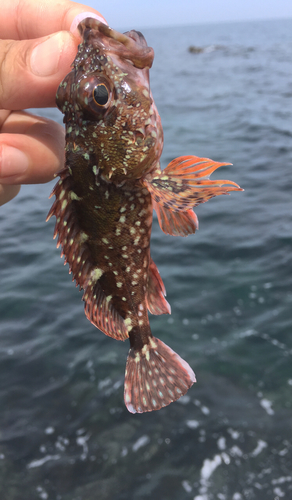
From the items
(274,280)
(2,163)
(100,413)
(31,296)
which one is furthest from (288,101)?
(2,163)

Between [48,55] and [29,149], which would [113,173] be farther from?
[29,149]

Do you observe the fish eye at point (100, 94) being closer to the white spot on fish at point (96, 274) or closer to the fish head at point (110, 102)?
the fish head at point (110, 102)

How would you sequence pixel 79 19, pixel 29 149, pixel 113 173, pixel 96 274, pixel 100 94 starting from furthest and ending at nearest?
pixel 29 149, pixel 96 274, pixel 79 19, pixel 113 173, pixel 100 94

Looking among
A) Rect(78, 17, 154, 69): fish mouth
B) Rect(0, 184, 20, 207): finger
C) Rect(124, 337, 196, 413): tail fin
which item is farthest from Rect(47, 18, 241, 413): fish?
Rect(0, 184, 20, 207): finger

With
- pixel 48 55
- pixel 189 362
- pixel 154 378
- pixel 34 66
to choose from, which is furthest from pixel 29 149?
pixel 189 362

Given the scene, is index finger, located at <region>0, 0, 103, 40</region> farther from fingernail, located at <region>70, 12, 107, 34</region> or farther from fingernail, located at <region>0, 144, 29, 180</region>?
fingernail, located at <region>0, 144, 29, 180</region>

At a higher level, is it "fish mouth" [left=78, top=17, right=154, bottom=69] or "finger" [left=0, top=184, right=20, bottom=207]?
"fish mouth" [left=78, top=17, right=154, bottom=69]
